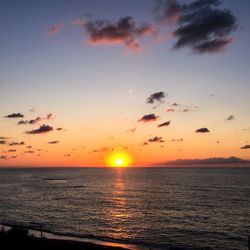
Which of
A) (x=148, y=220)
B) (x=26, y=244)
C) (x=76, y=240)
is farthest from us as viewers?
(x=148, y=220)

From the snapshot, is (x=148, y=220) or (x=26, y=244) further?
(x=148, y=220)

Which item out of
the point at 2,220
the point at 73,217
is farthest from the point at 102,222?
the point at 2,220

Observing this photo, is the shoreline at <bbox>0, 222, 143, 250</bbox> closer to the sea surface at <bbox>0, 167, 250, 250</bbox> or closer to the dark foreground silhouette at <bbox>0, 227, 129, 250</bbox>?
the sea surface at <bbox>0, 167, 250, 250</bbox>

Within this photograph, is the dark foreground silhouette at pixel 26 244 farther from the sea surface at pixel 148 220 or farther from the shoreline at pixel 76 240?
the sea surface at pixel 148 220

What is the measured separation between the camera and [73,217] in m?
80.2

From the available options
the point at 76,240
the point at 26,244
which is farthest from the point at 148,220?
the point at 26,244

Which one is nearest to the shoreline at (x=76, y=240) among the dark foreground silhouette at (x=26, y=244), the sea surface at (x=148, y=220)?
the sea surface at (x=148, y=220)

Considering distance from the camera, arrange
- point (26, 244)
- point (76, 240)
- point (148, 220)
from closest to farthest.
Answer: point (26, 244)
point (76, 240)
point (148, 220)

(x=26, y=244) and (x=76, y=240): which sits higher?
(x=26, y=244)

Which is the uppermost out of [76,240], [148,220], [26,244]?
[26,244]

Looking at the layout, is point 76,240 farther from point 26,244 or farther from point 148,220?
point 148,220

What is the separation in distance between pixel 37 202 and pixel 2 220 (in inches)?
1164

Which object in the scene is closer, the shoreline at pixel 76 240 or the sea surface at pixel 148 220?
the shoreline at pixel 76 240

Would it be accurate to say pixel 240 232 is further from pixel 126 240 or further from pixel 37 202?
pixel 37 202
